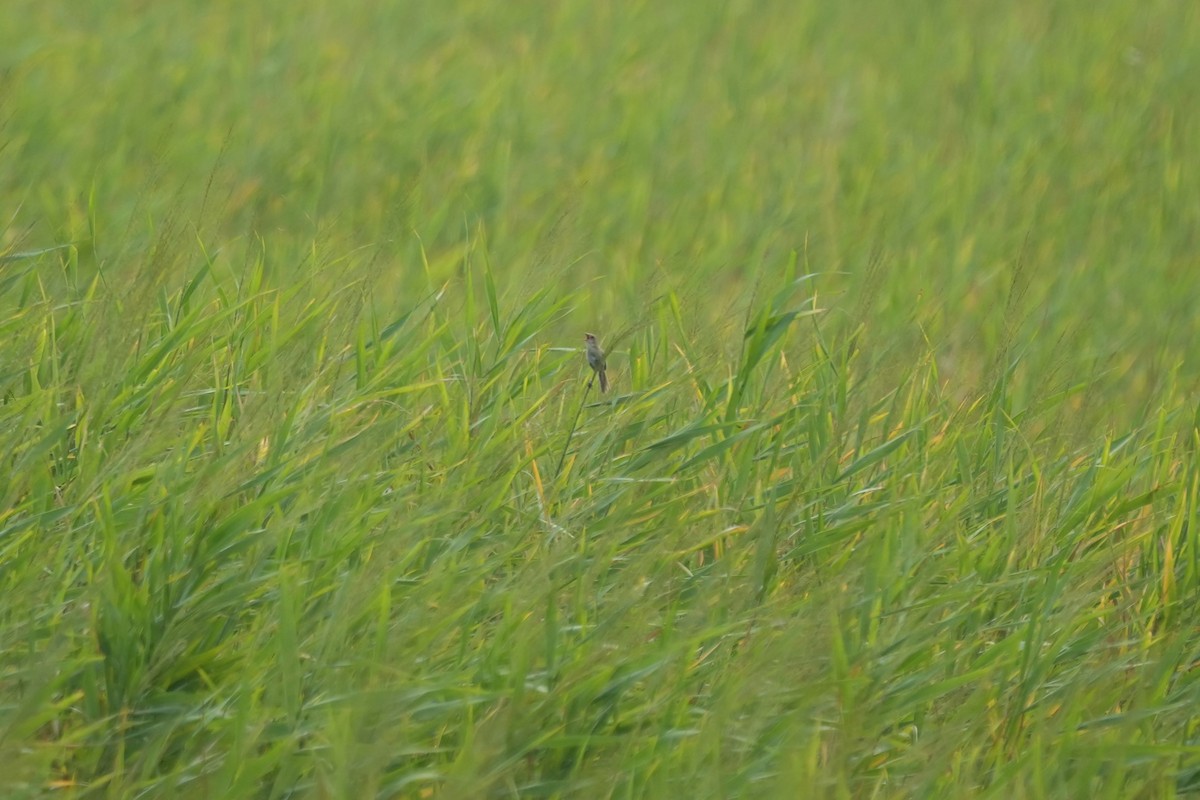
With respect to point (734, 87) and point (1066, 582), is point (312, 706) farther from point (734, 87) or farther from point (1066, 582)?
point (734, 87)

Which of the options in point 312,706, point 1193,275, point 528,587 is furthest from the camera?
point 1193,275

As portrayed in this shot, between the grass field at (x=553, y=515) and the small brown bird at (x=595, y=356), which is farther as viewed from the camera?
the small brown bird at (x=595, y=356)

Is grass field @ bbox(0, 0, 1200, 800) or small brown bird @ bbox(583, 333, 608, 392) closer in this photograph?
grass field @ bbox(0, 0, 1200, 800)

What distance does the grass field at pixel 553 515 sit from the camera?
2160 millimetres

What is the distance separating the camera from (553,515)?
266 centimetres

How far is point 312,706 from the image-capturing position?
6.97ft

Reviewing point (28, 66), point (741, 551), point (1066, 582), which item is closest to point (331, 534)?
point (741, 551)

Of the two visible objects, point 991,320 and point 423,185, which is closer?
point 991,320

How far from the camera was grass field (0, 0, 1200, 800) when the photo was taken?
2.16 m

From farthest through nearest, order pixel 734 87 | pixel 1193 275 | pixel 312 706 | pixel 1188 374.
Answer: pixel 734 87 → pixel 1193 275 → pixel 1188 374 → pixel 312 706

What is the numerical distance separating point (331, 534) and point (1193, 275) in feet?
11.2

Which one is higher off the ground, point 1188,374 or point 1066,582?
point 1066,582

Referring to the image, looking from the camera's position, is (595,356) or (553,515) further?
(595,356)

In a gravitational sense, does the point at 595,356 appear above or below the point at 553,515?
above
